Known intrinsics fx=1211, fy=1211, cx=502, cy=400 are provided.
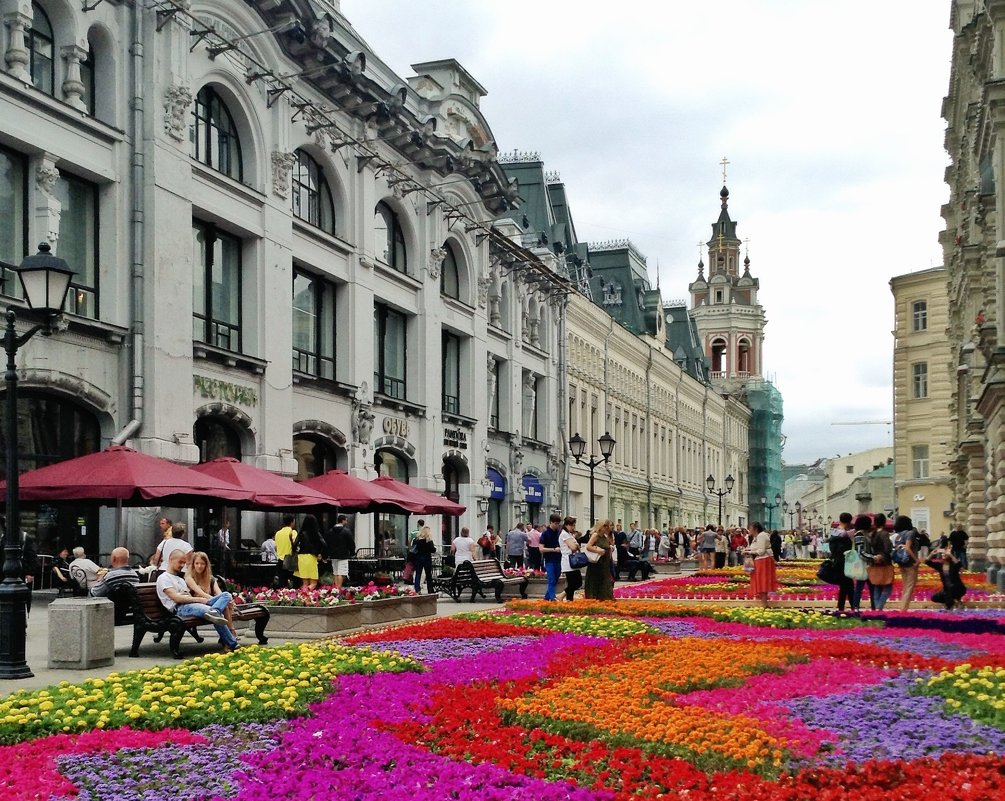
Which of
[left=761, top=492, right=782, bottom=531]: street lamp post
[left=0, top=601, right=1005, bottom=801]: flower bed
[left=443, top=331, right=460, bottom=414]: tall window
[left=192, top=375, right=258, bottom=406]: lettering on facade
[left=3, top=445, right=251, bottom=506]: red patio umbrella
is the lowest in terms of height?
[left=761, top=492, right=782, bottom=531]: street lamp post

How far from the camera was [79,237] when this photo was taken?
2364cm

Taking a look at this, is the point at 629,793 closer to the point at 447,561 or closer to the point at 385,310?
the point at 447,561

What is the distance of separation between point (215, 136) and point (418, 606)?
13730mm

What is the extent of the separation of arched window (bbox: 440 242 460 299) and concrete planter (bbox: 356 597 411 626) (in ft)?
77.2

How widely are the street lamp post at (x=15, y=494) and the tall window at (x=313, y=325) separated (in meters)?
19.1

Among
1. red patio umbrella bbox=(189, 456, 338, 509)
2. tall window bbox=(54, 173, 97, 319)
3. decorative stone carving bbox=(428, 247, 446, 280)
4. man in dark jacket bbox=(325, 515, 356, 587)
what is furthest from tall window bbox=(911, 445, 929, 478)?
tall window bbox=(54, 173, 97, 319)

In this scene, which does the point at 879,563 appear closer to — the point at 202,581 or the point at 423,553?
the point at 423,553

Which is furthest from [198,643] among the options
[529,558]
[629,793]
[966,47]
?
[966,47]

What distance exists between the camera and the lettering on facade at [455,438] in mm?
40562

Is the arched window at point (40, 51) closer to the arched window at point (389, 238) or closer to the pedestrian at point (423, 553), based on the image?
→ the pedestrian at point (423, 553)

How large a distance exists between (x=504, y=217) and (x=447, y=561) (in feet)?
83.4

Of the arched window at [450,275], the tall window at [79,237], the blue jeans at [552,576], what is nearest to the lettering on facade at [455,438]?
the arched window at [450,275]

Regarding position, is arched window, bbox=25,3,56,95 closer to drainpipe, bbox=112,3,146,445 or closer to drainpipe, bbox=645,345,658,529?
drainpipe, bbox=112,3,146,445

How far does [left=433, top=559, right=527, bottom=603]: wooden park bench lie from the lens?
1007 inches
